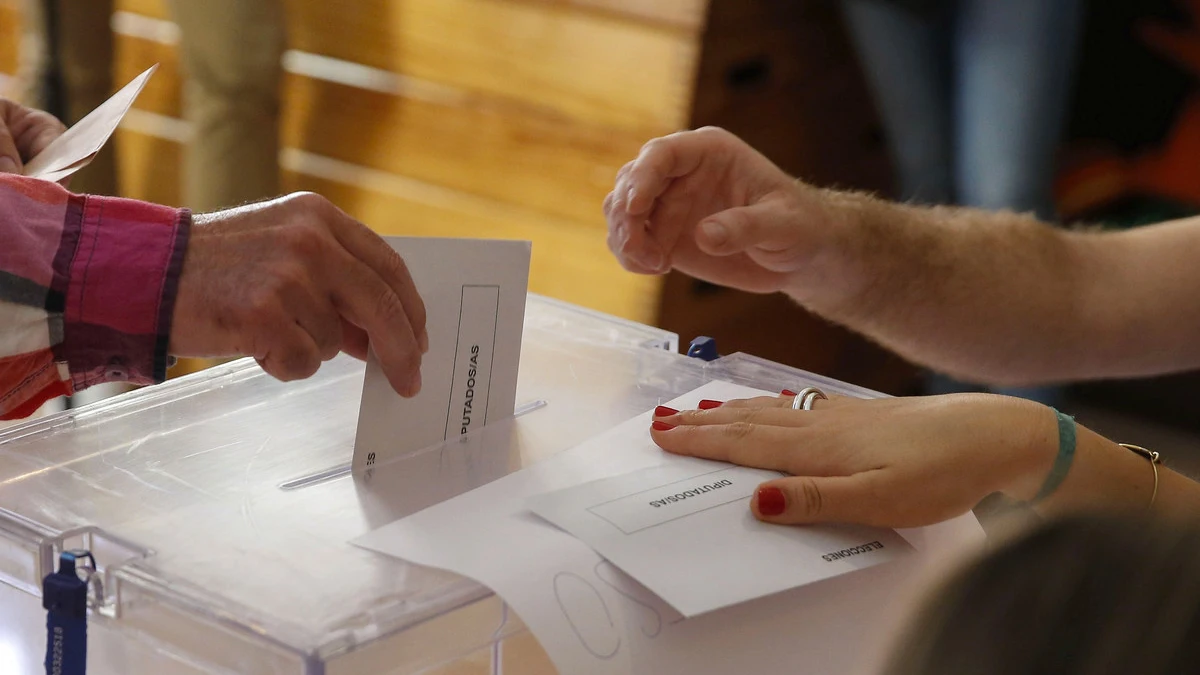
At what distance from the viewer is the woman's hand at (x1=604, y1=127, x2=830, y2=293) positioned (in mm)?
1145

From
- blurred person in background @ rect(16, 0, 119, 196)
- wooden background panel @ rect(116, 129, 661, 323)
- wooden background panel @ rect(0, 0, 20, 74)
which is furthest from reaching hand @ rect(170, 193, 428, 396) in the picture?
wooden background panel @ rect(0, 0, 20, 74)

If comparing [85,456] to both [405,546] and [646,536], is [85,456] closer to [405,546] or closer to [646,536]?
[405,546]

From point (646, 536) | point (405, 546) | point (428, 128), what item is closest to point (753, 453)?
point (646, 536)

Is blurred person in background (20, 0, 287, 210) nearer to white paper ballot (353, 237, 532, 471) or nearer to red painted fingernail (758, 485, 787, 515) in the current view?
white paper ballot (353, 237, 532, 471)

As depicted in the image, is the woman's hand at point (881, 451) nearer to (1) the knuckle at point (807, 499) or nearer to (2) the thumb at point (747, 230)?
(1) the knuckle at point (807, 499)

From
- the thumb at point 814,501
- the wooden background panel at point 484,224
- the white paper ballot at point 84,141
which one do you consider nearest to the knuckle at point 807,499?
the thumb at point 814,501

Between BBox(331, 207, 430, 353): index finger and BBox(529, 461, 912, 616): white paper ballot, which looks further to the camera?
BBox(331, 207, 430, 353): index finger

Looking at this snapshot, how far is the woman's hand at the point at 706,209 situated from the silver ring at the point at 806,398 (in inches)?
8.4

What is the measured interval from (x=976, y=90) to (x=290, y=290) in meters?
1.44

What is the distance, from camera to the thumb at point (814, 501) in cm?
79

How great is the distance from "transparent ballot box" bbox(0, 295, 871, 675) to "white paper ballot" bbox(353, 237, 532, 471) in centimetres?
1

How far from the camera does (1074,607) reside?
0.35 metres

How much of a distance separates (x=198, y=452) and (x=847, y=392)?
497 mm

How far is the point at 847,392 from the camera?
1034 mm
